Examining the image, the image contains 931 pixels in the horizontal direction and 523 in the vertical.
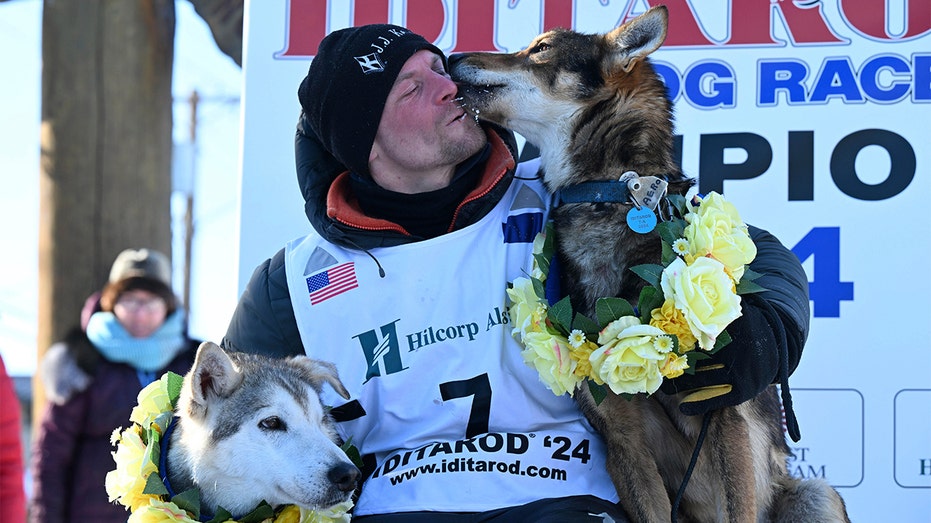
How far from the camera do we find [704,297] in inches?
103

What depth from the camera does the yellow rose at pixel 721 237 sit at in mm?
2730

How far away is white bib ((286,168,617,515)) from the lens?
3029 millimetres

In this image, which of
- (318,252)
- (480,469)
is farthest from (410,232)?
(480,469)

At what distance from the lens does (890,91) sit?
12.4 ft

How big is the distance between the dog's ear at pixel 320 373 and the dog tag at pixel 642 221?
92cm

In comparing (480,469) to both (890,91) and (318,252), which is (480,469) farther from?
(890,91)

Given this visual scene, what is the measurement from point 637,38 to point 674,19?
0.79 meters

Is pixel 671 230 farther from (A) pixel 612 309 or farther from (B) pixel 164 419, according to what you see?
(B) pixel 164 419

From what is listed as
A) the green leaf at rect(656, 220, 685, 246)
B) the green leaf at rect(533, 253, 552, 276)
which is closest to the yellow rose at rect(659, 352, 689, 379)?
the green leaf at rect(656, 220, 685, 246)

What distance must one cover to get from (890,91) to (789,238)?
1.99ft

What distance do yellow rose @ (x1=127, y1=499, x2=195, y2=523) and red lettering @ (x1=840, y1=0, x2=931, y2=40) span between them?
2.72 meters

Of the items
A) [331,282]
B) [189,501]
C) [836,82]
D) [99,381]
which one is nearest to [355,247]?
[331,282]

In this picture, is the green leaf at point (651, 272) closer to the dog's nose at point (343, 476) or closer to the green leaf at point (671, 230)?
the green leaf at point (671, 230)

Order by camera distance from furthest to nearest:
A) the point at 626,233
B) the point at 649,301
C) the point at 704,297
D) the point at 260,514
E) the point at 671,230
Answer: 1. the point at 626,233
2. the point at 260,514
3. the point at 671,230
4. the point at 649,301
5. the point at 704,297
